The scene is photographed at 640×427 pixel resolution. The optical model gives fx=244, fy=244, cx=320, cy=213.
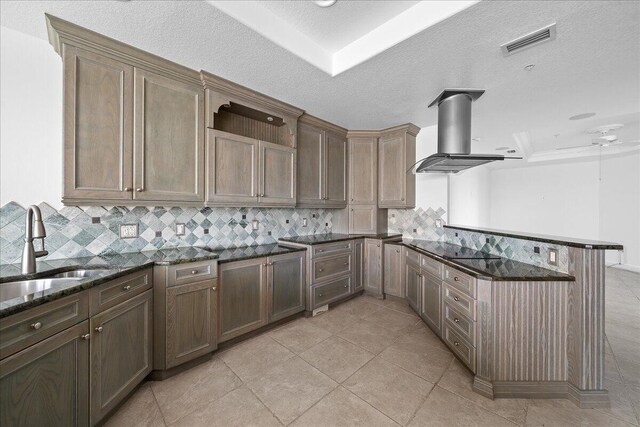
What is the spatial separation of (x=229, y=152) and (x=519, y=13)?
232cm

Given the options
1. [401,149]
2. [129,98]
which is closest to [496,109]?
[401,149]

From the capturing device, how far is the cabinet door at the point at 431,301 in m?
2.30

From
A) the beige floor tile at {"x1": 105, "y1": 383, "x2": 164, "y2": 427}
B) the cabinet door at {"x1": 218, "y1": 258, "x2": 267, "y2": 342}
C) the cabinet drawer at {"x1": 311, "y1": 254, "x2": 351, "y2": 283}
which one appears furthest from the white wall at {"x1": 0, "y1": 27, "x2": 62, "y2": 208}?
the cabinet drawer at {"x1": 311, "y1": 254, "x2": 351, "y2": 283}

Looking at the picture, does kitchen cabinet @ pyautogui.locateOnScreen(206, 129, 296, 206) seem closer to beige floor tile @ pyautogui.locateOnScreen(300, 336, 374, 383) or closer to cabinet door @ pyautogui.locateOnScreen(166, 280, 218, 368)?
cabinet door @ pyautogui.locateOnScreen(166, 280, 218, 368)

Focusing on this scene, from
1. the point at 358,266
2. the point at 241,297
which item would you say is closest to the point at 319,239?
the point at 358,266

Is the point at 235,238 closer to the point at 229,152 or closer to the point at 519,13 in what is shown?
the point at 229,152

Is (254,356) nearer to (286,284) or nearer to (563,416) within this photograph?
(286,284)

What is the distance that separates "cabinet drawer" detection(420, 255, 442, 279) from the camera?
7.50ft

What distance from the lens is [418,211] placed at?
360 centimetres

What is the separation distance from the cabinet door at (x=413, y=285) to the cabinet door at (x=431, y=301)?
99 mm

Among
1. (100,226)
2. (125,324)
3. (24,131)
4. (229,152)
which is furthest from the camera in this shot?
(229,152)

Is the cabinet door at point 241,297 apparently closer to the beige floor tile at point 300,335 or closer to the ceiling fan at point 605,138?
the beige floor tile at point 300,335

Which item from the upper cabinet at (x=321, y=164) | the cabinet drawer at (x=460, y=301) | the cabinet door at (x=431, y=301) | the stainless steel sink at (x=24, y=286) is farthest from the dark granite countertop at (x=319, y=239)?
the stainless steel sink at (x=24, y=286)

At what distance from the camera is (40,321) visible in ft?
3.45
